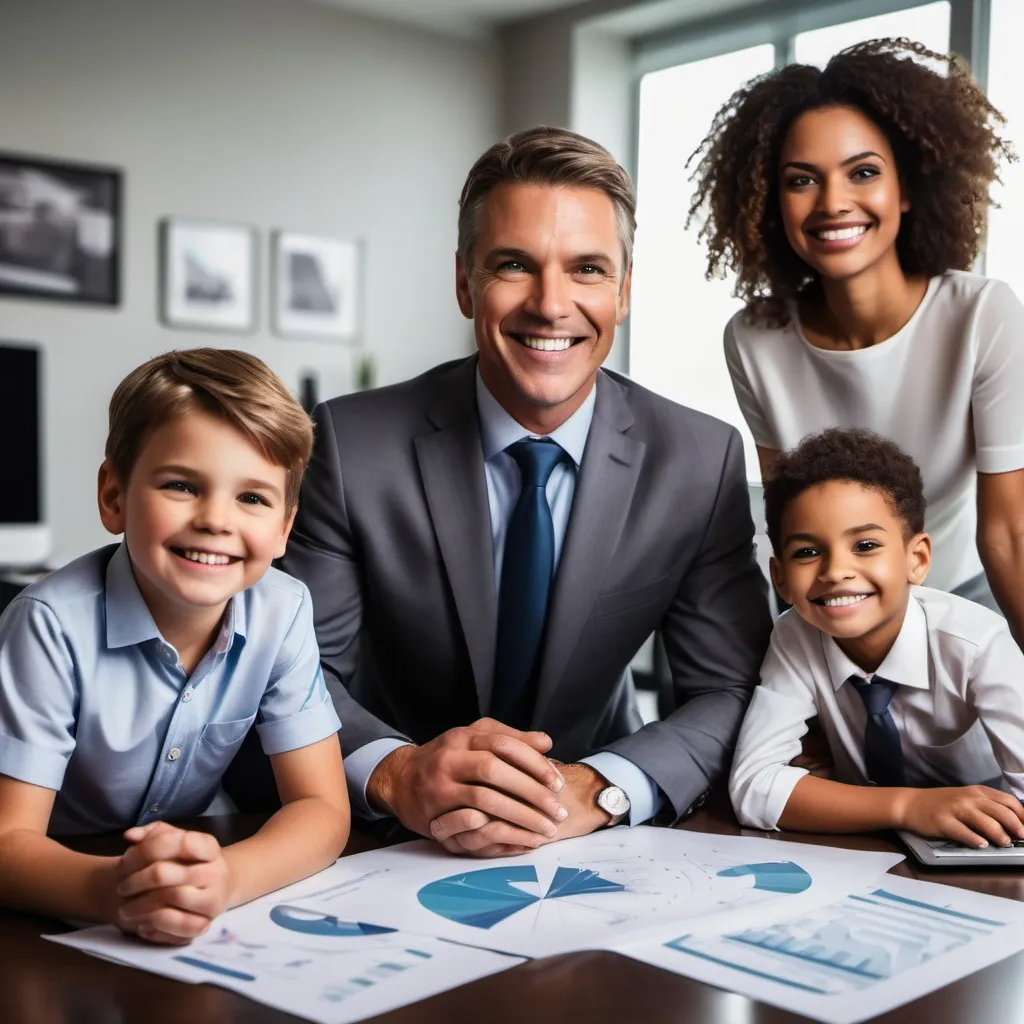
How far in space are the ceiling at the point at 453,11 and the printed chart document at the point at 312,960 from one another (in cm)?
580

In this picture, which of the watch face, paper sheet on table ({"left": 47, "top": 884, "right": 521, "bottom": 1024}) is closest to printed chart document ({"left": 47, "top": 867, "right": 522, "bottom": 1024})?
paper sheet on table ({"left": 47, "top": 884, "right": 521, "bottom": 1024})

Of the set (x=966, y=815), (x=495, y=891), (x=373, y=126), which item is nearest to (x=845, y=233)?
(x=966, y=815)

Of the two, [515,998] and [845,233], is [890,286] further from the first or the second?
[515,998]

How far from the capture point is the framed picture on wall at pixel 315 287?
231 inches

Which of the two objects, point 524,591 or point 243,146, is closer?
point 524,591

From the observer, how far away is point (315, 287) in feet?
19.6

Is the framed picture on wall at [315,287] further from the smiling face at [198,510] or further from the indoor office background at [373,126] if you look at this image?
the smiling face at [198,510]

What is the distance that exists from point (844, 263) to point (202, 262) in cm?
427

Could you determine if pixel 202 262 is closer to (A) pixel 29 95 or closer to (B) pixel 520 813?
(A) pixel 29 95

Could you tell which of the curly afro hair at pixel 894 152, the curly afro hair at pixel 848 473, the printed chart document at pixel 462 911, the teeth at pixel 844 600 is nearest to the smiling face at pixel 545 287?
the curly afro hair at pixel 848 473

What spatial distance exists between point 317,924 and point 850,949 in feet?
1.33

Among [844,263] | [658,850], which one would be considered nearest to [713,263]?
[844,263]

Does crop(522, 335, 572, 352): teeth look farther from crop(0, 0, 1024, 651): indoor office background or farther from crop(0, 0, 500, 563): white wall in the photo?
crop(0, 0, 500, 563): white wall

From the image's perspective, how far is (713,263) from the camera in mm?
2256
